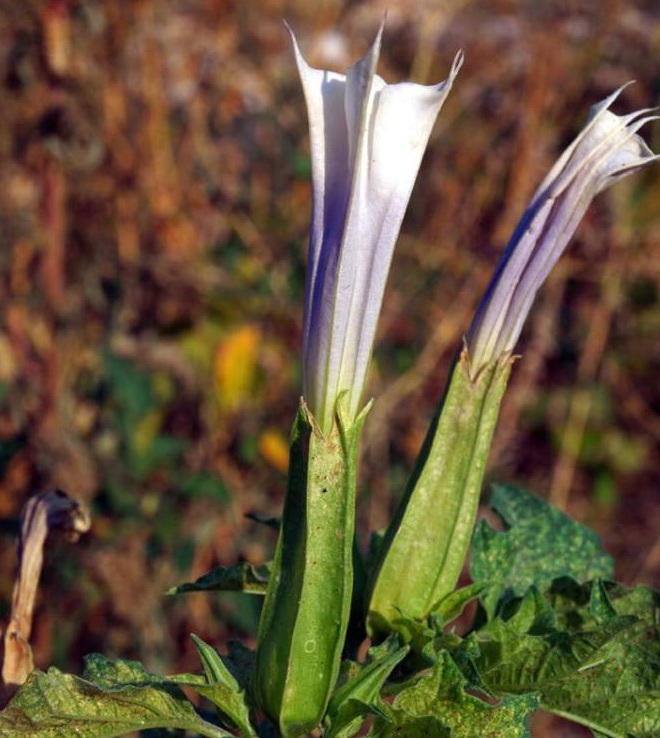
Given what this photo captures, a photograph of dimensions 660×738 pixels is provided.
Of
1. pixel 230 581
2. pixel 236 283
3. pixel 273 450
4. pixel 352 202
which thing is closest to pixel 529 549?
pixel 230 581

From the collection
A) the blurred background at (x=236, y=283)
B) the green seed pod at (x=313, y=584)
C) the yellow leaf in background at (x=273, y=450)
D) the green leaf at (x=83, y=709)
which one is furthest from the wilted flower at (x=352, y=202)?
the yellow leaf in background at (x=273, y=450)

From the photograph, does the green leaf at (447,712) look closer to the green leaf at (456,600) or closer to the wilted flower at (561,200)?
the green leaf at (456,600)

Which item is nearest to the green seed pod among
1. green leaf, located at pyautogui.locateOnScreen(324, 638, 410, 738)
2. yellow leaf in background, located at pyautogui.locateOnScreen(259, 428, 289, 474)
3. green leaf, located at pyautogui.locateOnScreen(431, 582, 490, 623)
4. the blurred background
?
green leaf, located at pyautogui.locateOnScreen(324, 638, 410, 738)

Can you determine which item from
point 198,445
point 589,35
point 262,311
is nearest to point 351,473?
point 198,445

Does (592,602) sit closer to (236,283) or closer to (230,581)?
(230,581)

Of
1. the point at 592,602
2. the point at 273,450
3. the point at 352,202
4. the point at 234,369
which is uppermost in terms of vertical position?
the point at 352,202

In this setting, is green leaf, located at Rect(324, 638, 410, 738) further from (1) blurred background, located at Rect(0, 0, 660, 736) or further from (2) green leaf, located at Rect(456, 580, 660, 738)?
(1) blurred background, located at Rect(0, 0, 660, 736)

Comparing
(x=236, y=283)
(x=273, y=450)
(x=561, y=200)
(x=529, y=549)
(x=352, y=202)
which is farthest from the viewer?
(x=236, y=283)
